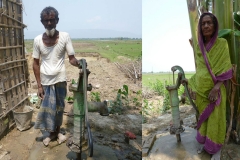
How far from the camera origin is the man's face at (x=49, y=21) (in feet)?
9.51

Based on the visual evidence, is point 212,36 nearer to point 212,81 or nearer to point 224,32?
point 224,32

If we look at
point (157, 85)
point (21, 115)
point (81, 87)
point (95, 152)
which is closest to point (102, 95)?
point (157, 85)

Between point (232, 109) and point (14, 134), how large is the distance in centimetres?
323

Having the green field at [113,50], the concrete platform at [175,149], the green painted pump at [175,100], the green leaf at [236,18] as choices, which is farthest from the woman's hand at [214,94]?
the green field at [113,50]

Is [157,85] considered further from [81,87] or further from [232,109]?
[81,87]

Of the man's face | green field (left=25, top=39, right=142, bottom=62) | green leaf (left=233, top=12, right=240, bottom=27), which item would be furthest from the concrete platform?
green field (left=25, top=39, right=142, bottom=62)

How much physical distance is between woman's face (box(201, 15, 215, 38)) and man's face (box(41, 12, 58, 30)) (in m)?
1.75

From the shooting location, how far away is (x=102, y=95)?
7.22 meters

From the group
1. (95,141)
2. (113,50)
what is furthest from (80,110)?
(113,50)

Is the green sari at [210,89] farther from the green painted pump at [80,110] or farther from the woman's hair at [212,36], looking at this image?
the green painted pump at [80,110]

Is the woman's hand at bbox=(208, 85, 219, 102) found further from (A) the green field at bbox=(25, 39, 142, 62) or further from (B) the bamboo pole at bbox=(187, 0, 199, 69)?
(A) the green field at bbox=(25, 39, 142, 62)

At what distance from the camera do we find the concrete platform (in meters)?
2.87

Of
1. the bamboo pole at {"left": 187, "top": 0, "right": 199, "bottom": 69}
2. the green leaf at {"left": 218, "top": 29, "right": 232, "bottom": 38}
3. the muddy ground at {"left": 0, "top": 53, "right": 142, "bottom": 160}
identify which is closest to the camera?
the green leaf at {"left": 218, "top": 29, "right": 232, "bottom": 38}

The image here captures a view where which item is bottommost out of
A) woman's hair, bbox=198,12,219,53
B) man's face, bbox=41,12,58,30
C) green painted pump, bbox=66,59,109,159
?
green painted pump, bbox=66,59,109,159
